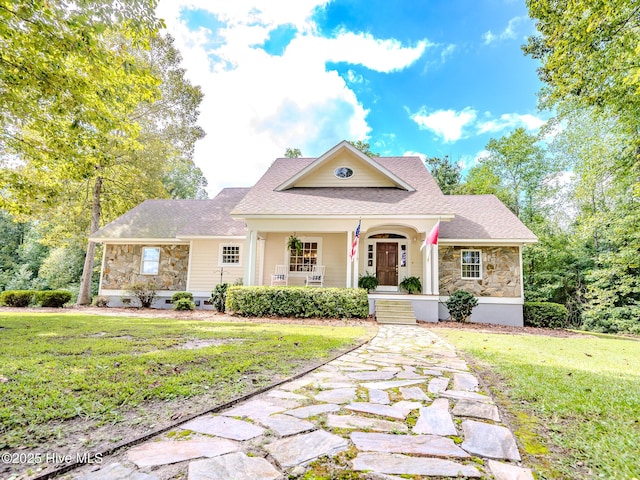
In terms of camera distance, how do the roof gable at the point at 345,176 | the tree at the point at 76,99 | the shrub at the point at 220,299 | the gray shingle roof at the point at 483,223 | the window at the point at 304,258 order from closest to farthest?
the tree at the point at 76,99, the shrub at the point at 220,299, the gray shingle roof at the point at 483,223, the roof gable at the point at 345,176, the window at the point at 304,258

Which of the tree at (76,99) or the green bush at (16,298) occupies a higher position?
the tree at (76,99)

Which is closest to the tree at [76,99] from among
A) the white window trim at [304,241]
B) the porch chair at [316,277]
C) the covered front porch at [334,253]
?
the covered front porch at [334,253]

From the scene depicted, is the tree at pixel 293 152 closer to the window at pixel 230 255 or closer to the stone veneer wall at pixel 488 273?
the window at pixel 230 255

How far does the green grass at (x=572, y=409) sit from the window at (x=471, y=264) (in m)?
7.29

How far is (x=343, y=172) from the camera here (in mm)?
14312

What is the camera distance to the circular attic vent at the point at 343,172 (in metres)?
Result: 14.3

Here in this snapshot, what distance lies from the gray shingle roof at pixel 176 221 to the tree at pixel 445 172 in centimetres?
1838

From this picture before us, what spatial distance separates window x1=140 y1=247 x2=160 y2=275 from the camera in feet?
49.8

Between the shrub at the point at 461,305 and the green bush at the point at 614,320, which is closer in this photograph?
the shrub at the point at 461,305

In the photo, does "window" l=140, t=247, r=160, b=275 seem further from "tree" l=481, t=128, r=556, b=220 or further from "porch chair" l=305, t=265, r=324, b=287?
"tree" l=481, t=128, r=556, b=220

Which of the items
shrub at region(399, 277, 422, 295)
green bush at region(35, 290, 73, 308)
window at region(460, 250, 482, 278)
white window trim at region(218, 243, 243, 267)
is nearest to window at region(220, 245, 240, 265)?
white window trim at region(218, 243, 243, 267)

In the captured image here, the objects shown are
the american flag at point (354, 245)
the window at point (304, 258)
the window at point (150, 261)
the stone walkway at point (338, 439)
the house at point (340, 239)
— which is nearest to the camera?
the stone walkway at point (338, 439)

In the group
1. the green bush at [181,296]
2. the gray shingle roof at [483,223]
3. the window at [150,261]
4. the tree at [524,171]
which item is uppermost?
the tree at [524,171]

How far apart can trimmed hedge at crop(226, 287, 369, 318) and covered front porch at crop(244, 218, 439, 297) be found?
4.54 ft
